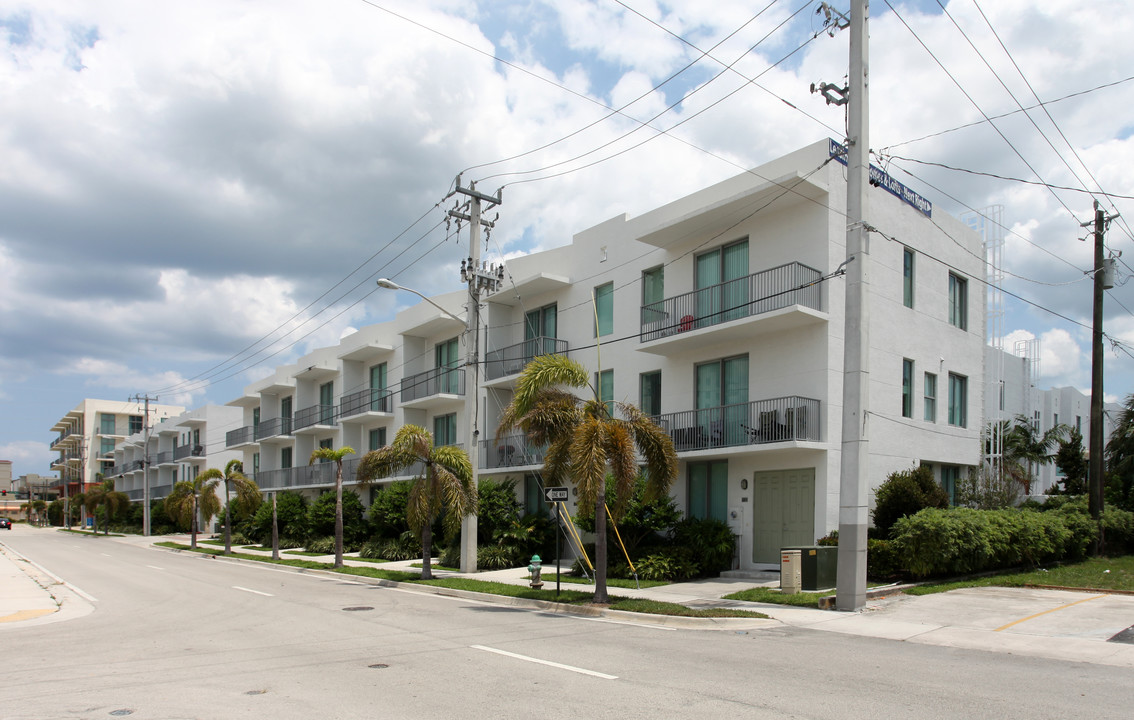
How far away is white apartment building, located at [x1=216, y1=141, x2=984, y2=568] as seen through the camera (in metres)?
20.4

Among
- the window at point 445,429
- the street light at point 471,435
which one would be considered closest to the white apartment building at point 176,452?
the window at point 445,429

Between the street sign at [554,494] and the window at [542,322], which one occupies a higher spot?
the window at [542,322]

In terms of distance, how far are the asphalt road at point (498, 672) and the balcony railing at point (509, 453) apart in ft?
40.5

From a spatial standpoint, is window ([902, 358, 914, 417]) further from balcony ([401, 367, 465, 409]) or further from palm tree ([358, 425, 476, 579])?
balcony ([401, 367, 465, 409])

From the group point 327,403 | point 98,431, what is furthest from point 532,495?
point 98,431

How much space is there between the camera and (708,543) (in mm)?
20781

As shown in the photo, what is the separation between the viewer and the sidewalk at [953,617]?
36.8 ft

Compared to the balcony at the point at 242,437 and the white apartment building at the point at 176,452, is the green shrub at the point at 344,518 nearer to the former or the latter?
the balcony at the point at 242,437

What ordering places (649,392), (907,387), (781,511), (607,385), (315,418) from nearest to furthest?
(781,511), (907,387), (649,392), (607,385), (315,418)

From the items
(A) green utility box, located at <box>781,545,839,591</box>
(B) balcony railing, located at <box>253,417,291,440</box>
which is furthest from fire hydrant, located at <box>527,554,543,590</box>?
(B) balcony railing, located at <box>253,417,291,440</box>

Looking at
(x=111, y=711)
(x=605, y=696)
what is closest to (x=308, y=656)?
(x=111, y=711)

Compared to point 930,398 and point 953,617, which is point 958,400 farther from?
point 953,617

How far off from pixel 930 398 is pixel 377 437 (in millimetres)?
26385

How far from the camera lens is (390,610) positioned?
53.4ft
